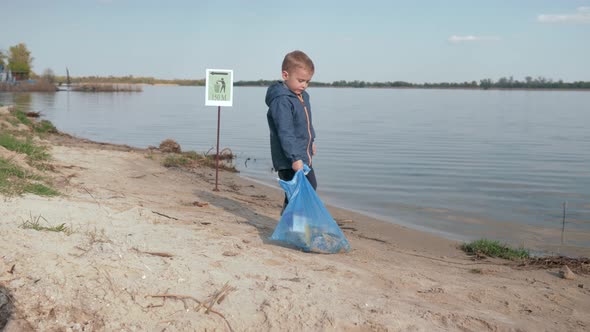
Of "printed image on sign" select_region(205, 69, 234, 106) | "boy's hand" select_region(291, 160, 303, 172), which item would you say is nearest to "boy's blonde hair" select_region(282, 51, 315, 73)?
"boy's hand" select_region(291, 160, 303, 172)

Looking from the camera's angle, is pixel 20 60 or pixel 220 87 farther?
pixel 20 60

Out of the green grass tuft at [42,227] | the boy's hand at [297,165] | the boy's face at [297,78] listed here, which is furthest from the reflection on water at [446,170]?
the green grass tuft at [42,227]

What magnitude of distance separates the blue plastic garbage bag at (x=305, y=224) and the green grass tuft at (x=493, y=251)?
2.11m

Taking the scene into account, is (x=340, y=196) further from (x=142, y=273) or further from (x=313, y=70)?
(x=142, y=273)

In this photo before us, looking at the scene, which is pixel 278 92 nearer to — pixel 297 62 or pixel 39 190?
pixel 297 62

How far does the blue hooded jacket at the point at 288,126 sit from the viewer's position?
565 centimetres

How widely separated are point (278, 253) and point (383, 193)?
6811mm

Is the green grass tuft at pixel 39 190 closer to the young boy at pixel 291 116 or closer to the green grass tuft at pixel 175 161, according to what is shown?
the young boy at pixel 291 116

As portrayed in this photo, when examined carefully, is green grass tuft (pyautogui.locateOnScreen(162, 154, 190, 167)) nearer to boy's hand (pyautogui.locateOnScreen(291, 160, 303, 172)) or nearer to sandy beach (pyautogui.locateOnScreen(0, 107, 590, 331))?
sandy beach (pyautogui.locateOnScreen(0, 107, 590, 331))

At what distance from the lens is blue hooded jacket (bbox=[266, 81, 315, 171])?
5.65m

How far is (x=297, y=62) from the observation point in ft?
18.5

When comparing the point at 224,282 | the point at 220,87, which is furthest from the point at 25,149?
the point at 224,282

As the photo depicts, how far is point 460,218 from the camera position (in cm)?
956

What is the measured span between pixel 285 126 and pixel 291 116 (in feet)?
0.43
